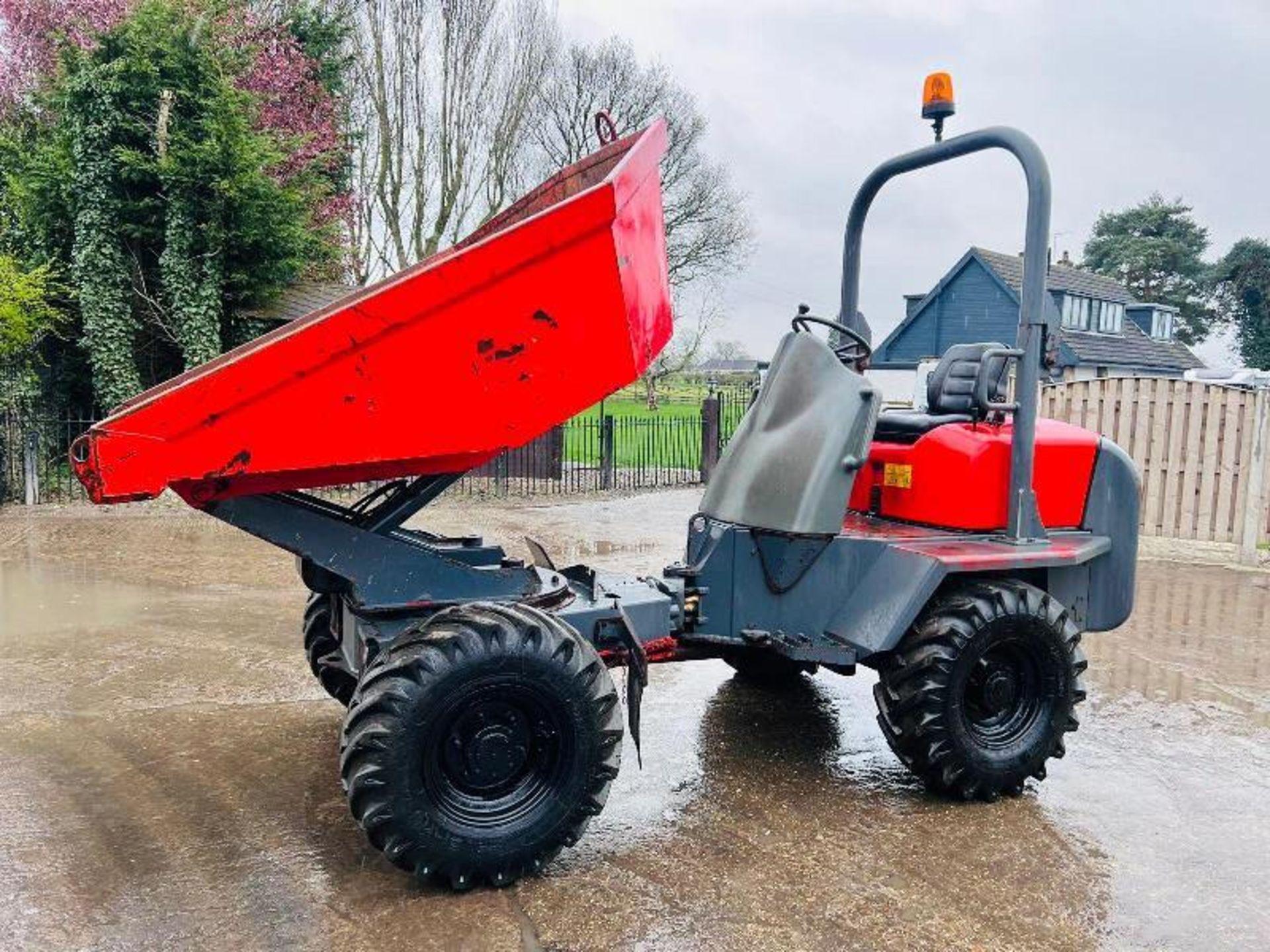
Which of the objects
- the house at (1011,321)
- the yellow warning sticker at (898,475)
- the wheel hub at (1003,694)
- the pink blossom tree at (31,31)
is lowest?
the wheel hub at (1003,694)

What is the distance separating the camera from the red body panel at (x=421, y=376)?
9.78 feet

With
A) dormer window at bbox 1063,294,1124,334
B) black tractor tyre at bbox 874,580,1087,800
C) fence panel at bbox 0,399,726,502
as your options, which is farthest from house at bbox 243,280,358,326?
dormer window at bbox 1063,294,1124,334

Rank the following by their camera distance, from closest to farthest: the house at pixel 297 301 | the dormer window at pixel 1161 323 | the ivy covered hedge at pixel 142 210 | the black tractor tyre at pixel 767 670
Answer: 1. the black tractor tyre at pixel 767 670
2. the ivy covered hedge at pixel 142 210
3. the house at pixel 297 301
4. the dormer window at pixel 1161 323

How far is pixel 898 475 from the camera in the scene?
453 cm

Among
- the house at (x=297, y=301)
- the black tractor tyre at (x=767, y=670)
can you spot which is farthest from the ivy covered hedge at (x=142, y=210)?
the black tractor tyre at (x=767, y=670)

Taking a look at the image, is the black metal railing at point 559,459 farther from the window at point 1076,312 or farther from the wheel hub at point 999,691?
the window at point 1076,312

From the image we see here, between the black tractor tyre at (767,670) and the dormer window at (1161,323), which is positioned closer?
the black tractor tyre at (767,670)

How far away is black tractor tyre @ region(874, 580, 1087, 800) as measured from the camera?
386cm

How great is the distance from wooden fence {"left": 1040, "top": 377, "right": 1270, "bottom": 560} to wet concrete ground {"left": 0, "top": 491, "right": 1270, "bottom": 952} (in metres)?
4.18

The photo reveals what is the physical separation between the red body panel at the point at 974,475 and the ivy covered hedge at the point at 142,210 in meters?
11.2

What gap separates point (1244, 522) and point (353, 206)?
709 inches

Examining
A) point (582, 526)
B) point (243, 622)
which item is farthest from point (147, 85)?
point (243, 622)

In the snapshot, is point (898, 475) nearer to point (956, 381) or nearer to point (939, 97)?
point (956, 381)

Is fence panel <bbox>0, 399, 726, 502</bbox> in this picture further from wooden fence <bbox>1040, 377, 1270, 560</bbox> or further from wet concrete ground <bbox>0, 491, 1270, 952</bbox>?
wooden fence <bbox>1040, 377, 1270, 560</bbox>
